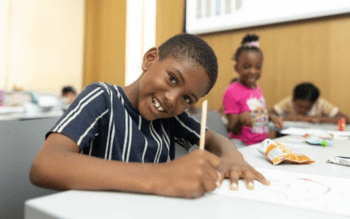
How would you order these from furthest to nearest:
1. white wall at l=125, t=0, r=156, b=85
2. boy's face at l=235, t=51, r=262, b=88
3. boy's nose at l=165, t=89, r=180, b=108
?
white wall at l=125, t=0, r=156, b=85 → boy's face at l=235, t=51, r=262, b=88 → boy's nose at l=165, t=89, r=180, b=108

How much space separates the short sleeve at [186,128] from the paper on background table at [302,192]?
0.30 metres

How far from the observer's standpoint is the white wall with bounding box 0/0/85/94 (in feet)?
13.7

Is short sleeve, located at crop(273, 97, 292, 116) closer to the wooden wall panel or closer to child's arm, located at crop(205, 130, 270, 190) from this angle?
child's arm, located at crop(205, 130, 270, 190)

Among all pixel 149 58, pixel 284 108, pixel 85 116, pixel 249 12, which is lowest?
pixel 284 108

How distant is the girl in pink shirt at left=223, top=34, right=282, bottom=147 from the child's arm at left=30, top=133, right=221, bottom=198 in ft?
3.65

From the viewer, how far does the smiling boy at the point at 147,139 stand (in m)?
0.41

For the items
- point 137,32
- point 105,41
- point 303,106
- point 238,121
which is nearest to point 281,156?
point 238,121

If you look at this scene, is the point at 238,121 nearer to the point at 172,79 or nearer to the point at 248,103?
the point at 248,103

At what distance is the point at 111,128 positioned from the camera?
636 mm

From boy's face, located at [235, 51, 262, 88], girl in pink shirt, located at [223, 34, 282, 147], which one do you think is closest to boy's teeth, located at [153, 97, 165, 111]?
girl in pink shirt, located at [223, 34, 282, 147]

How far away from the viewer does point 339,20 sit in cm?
269

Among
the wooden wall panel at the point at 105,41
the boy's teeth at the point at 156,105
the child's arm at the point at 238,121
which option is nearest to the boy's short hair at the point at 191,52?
the boy's teeth at the point at 156,105

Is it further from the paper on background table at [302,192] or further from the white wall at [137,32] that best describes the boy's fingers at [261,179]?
the white wall at [137,32]

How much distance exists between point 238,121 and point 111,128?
0.93 meters
